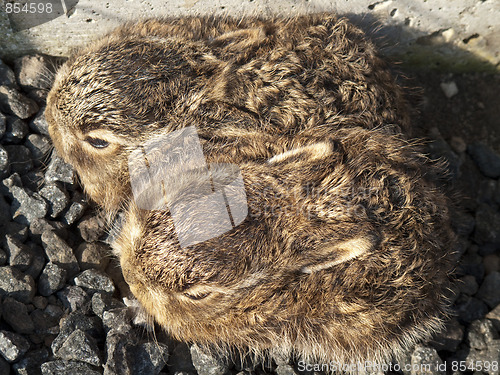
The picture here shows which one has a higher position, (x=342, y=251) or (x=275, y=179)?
(x=275, y=179)

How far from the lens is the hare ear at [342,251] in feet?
11.0

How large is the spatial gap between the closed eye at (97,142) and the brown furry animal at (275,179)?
0.02 metres

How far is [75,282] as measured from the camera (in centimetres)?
389

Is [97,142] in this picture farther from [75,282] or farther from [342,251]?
[342,251]

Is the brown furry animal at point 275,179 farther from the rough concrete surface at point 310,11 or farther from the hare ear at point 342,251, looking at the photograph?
the rough concrete surface at point 310,11

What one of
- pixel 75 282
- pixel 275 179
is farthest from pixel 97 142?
pixel 275 179

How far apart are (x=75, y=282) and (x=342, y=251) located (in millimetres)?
1845

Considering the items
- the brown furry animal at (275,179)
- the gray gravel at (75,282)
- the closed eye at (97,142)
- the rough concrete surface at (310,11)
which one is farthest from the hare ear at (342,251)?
the rough concrete surface at (310,11)

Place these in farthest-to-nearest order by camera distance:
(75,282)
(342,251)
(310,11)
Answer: (310,11) < (75,282) < (342,251)

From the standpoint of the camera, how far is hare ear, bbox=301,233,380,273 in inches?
132

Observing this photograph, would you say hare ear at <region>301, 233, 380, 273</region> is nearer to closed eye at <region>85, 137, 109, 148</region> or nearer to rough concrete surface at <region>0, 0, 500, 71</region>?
closed eye at <region>85, 137, 109, 148</region>

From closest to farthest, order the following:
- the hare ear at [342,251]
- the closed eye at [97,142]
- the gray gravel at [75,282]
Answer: the hare ear at [342,251]
the gray gravel at [75,282]
the closed eye at [97,142]

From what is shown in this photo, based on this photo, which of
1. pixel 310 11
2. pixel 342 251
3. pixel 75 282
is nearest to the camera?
pixel 342 251

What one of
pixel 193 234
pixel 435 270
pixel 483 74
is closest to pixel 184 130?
pixel 193 234
